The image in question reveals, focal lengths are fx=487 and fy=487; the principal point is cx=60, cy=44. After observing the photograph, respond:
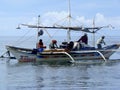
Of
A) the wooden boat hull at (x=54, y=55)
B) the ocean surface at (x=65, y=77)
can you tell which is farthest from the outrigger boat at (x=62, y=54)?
the ocean surface at (x=65, y=77)

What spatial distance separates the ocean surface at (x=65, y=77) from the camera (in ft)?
73.2

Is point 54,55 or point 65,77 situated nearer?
point 65,77

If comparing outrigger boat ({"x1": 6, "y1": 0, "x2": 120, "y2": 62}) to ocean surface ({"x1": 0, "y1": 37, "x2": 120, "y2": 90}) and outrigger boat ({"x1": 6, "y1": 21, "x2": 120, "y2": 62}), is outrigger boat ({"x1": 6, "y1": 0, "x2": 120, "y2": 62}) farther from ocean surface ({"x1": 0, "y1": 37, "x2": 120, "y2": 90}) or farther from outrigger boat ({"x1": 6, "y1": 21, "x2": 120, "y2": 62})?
ocean surface ({"x1": 0, "y1": 37, "x2": 120, "y2": 90})

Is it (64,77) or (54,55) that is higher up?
(54,55)

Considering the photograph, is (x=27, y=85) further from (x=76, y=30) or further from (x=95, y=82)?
(x=76, y=30)

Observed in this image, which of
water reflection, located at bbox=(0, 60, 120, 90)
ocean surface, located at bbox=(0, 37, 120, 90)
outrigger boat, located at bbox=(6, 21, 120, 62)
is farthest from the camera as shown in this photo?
outrigger boat, located at bbox=(6, 21, 120, 62)

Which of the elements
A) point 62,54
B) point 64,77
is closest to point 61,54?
point 62,54

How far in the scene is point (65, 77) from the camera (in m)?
26.5

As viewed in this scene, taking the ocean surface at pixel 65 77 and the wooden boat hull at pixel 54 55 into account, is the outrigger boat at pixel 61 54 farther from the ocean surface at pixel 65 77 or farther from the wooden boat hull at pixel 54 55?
the ocean surface at pixel 65 77

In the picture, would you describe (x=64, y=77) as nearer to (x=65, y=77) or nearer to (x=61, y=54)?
(x=65, y=77)

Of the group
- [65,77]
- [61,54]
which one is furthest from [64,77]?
[61,54]

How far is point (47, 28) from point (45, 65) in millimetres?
4441

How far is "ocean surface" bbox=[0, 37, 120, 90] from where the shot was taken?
22297mm

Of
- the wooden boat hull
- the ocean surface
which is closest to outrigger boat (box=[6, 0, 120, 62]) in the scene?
the wooden boat hull
